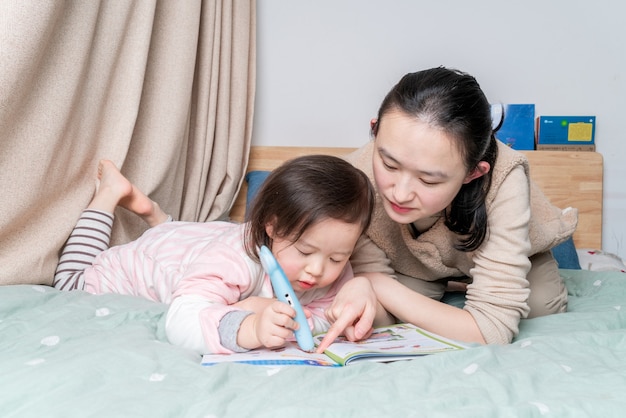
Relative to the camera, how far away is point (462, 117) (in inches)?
41.0

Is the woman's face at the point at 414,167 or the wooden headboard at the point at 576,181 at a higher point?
the woman's face at the point at 414,167

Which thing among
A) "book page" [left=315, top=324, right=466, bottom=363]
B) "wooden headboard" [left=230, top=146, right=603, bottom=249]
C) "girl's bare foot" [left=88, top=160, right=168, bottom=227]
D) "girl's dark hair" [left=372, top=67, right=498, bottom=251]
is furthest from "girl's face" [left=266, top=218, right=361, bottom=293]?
"wooden headboard" [left=230, top=146, right=603, bottom=249]

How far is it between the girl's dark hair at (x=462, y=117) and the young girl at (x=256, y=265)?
0.52 ft

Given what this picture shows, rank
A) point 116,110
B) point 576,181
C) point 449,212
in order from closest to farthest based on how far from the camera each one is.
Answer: point 449,212 → point 116,110 → point 576,181

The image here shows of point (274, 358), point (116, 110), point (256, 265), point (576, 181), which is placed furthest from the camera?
point (576, 181)

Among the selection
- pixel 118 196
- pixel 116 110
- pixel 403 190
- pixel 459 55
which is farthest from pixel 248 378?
pixel 459 55

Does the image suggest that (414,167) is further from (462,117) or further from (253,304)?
(253,304)

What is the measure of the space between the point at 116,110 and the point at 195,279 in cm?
71

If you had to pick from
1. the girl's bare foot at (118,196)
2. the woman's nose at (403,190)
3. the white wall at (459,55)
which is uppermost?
the white wall at (459,55)

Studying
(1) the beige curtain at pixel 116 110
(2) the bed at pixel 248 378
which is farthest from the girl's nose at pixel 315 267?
(1) the beige curtain at pixel 116 110

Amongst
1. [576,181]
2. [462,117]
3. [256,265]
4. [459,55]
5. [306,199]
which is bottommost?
[576,181]

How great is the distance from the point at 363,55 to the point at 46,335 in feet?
5.26

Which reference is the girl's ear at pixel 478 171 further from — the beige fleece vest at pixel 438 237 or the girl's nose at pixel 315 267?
the girl's nose at pixel 315 267

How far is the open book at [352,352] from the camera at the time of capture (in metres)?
0.84
